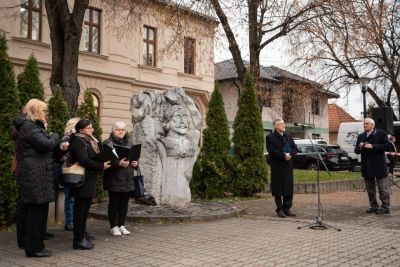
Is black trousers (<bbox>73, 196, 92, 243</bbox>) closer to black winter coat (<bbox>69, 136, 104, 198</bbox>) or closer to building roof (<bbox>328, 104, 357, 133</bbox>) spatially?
black winter coat (<bbox>69, 136, 104, 198</bbox>)

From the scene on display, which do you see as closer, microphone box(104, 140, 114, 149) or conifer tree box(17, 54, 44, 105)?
microphone box(104, 140, 114, 149)

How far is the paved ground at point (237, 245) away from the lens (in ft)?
17.8

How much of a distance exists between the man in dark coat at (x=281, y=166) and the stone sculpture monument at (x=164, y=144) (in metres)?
1.70

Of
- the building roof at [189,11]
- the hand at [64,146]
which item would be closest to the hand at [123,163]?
the hand at [64,146]

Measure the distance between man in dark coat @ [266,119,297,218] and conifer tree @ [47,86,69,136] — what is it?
453 cm

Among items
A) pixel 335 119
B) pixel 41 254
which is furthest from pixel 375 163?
pixel 335 119

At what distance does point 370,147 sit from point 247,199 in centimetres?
414

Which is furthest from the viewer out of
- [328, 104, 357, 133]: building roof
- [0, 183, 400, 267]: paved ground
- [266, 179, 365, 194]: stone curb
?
[328, 104, 357, 133]: building roof

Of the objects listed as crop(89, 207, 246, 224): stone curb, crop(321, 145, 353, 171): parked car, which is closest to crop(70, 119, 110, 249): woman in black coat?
crop(89, 207, 246, 224): stone curb

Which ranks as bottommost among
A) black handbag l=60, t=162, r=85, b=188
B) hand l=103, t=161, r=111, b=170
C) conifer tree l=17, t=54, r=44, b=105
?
black handbag l=60, t=162, r=85, b=188

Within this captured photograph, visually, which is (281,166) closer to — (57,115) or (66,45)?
(57,115)

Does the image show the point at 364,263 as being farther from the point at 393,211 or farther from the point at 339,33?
the point at 339,33

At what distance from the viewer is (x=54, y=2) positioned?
1321 cm

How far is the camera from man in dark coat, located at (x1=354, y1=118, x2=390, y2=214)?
9445 mm
